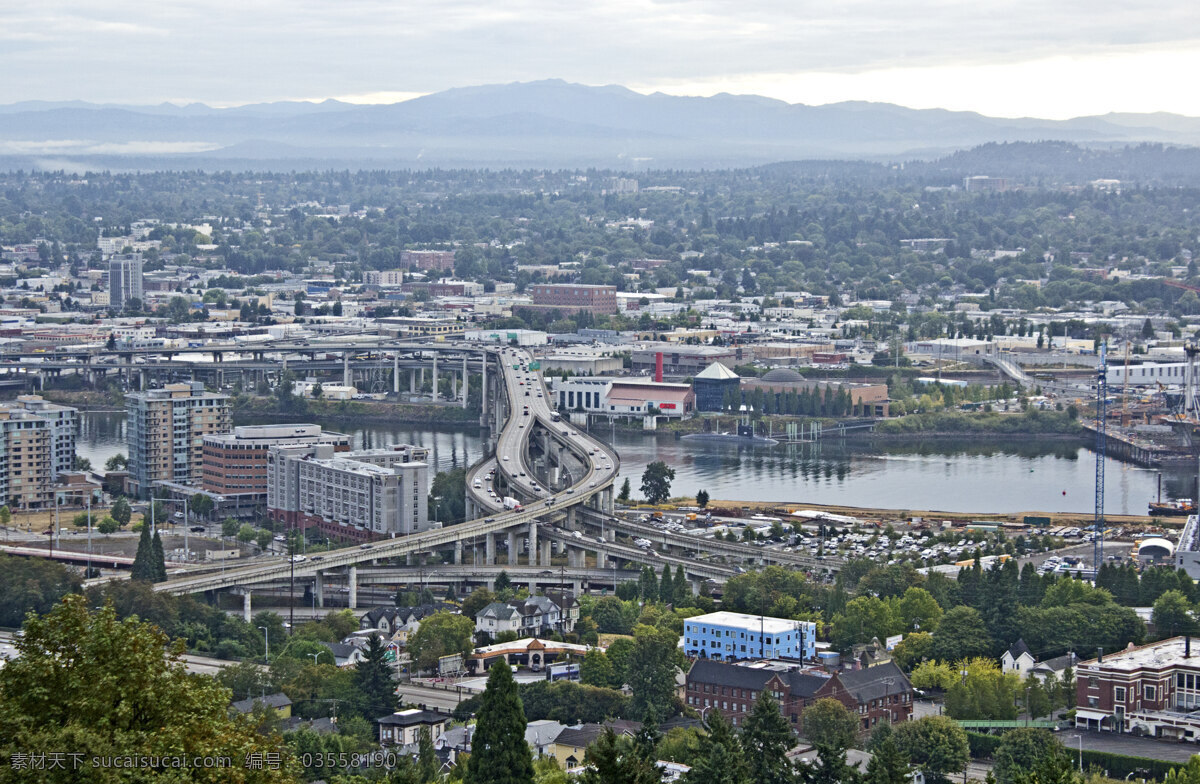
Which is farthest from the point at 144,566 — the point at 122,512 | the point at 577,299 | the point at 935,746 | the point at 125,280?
Result: the point at 125,280

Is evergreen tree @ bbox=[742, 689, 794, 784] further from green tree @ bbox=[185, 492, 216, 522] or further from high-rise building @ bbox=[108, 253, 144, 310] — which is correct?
high-rise building @ bbox=[108, 253, 144, 310]

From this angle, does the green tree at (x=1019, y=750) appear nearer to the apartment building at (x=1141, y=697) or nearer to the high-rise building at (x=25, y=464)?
the apartment building at (x=1141, y=697)

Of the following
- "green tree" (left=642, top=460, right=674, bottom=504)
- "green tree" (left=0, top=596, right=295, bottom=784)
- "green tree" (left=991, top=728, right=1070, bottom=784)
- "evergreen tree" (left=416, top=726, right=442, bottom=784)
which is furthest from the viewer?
"green tree" (left=642, top=460, right=674, bottom=504)

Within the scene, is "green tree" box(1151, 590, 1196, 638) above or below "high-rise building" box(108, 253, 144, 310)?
below

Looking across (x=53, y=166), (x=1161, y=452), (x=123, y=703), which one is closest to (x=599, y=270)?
(x=1161, y=452)

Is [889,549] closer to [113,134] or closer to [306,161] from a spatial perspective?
[306,161]

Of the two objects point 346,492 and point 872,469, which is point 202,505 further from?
point 872,469

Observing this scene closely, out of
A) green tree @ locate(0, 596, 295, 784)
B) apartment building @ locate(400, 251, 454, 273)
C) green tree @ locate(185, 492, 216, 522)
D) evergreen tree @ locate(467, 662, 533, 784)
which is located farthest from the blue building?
apartment building @ locate(400, 251, 454, 273)
